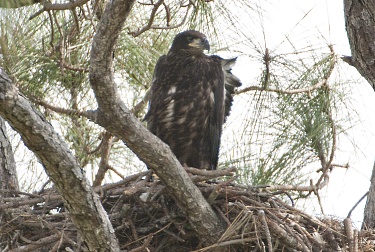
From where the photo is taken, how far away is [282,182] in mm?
4590

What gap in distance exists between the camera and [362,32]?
360 cm

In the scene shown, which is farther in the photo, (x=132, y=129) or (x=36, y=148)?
(x=132, y=129)

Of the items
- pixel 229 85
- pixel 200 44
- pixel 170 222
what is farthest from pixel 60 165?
pixel 229 85

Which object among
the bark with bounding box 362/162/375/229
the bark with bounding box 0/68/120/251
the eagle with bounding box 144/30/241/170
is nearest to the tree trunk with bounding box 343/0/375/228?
the bark with bounding box 362/162/375/229

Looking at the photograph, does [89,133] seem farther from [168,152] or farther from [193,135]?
[168,152]

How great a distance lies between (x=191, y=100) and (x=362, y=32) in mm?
1444

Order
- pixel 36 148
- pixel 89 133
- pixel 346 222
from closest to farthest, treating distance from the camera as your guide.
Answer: pixel 36 148 → pixel 346 222 → pixel 89 133

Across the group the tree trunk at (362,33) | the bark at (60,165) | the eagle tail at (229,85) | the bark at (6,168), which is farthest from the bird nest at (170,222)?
the eagle tail at (229,85)

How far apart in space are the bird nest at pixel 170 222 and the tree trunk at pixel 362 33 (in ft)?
2.76

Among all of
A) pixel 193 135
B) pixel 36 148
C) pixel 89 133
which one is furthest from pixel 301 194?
pixel 36 148

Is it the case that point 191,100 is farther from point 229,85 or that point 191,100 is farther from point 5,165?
point 5,165

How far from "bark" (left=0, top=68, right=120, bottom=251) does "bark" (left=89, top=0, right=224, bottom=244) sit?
0.28 m

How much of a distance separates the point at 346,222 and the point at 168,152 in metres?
1.13

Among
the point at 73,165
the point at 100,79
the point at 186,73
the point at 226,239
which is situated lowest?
the point at 226,239
